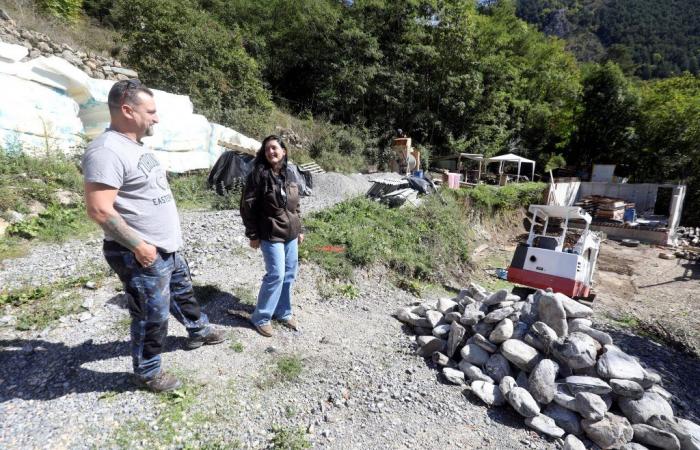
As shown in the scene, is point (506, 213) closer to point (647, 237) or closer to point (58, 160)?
point (647, 237)

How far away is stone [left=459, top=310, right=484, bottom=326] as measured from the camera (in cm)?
330

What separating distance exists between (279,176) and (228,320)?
57.7 inches

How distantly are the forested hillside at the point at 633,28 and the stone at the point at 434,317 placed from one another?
2956 inches

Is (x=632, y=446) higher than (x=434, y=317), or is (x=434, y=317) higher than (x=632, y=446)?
(x=434, y=317)

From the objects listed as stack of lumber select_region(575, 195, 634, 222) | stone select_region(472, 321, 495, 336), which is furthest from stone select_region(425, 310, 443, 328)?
stack of lumber select_region(575, 195, 634, 222)

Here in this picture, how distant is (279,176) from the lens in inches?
112

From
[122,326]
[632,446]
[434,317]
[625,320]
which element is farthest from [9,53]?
[625,320]

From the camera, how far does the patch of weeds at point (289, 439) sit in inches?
82.0

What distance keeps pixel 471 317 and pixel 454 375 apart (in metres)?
0.61

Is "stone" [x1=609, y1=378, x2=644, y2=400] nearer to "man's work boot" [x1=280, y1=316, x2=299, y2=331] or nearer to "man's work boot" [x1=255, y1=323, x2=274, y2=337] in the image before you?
"man's work boot" [x1=280, y1=316, x2=299, y2=331]

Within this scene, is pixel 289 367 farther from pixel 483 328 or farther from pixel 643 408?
pixel 643 408

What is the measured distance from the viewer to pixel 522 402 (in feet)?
8.61

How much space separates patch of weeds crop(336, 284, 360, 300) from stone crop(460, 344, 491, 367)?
5.39ft

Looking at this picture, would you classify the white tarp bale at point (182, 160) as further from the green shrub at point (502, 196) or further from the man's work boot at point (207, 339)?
the green shrub at point (502, 196)
